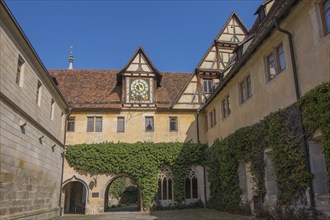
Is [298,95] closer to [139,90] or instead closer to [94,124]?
[139,90]

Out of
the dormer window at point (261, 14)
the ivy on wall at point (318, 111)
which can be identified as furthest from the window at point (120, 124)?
the ivy on wall at point (318, 111)

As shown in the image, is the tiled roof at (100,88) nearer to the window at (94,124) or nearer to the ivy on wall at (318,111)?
the window at (94,124)

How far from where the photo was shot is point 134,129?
22.5 metres

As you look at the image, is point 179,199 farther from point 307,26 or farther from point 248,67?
point 307,26

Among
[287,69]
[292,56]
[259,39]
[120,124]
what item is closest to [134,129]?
[120,124]

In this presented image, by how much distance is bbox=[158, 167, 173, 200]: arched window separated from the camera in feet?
71.5

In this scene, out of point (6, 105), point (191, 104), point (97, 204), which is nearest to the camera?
point (6, 105)

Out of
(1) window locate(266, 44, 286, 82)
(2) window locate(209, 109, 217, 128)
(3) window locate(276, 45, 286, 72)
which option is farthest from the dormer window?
(2) window locate(209, 109, 217, 128)

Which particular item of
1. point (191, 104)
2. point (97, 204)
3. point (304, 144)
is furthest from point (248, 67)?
point (97, 204)

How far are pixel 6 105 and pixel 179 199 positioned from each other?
13675 mm

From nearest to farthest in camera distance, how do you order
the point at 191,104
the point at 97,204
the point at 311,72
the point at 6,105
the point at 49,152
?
1. the point at 311,72
2. the point at 6,105
3. the point at 49,152
4. the point at 97,204
5. the point at 191,104

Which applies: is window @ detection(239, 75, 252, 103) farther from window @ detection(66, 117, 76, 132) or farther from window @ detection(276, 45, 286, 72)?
window @ detection(66, 117, 76, 132)

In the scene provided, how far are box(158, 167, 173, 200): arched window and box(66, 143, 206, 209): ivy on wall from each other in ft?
1.58

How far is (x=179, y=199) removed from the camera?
840 inches
